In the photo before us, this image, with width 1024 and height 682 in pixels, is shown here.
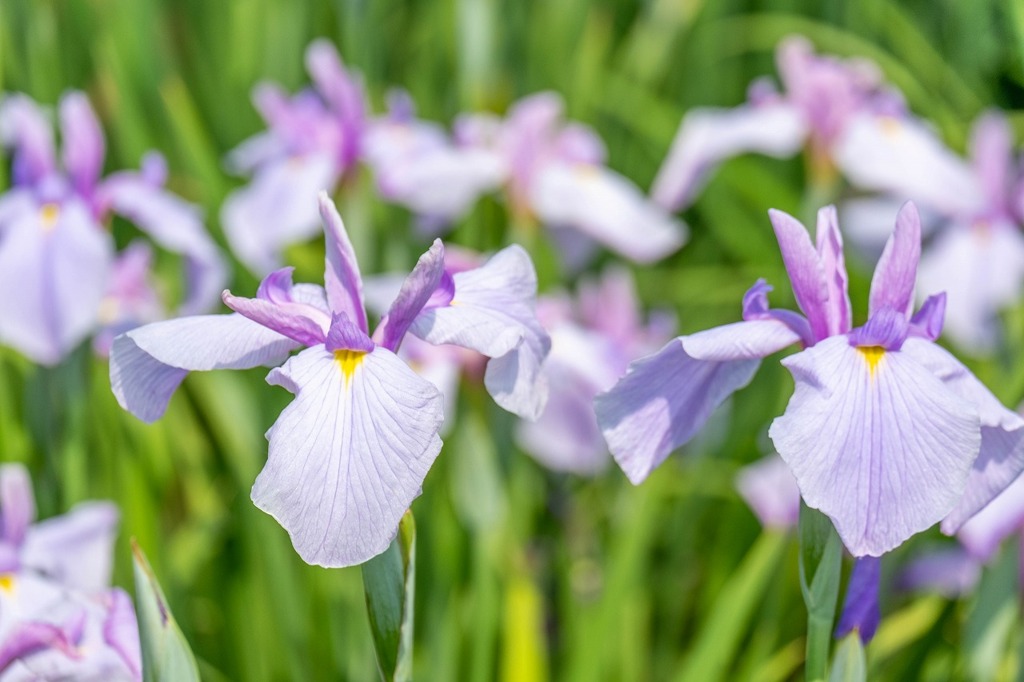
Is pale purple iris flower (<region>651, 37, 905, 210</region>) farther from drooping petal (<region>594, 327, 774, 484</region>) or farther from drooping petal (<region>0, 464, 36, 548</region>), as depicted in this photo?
drooping petal (<region>0, 464, 36, 548</region>)

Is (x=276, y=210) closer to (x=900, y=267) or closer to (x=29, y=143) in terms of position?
(x=29, y=143)

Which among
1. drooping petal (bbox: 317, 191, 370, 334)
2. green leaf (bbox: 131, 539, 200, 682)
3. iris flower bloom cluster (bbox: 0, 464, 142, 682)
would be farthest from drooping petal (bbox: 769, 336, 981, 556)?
iris flower bloom cluster (bbox: 0, 464, 142, 682)

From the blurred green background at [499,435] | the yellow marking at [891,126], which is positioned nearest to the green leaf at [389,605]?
the blurred green background at [499,435]

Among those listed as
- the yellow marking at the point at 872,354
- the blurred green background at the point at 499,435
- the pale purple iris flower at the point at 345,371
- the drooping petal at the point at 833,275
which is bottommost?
the blurred green background at the point at 499,435

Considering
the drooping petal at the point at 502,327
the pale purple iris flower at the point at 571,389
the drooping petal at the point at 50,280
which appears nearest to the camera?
the drooping petal at the point at 502,327

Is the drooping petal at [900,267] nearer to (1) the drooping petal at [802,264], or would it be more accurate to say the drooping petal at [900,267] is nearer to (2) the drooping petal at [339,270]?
(1) the drooping petal at [802,264]

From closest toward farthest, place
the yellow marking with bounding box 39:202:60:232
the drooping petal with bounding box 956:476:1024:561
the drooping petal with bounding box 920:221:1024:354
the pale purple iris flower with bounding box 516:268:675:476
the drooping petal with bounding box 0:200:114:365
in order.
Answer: the drooping petal with bounding box 956:476:1024:561 → the drooping petal with bounding box 0:200:114:365 → the yellow marking with bounding box 39:202:60:232 → the pale purple iris flower with bounding box 516:268:675:476 → the drooping petal with bounding box 920:221:1024:354

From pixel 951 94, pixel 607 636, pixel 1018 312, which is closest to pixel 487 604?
pixel 607 636

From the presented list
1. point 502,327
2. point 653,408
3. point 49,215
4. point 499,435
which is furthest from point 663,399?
point 49,215
